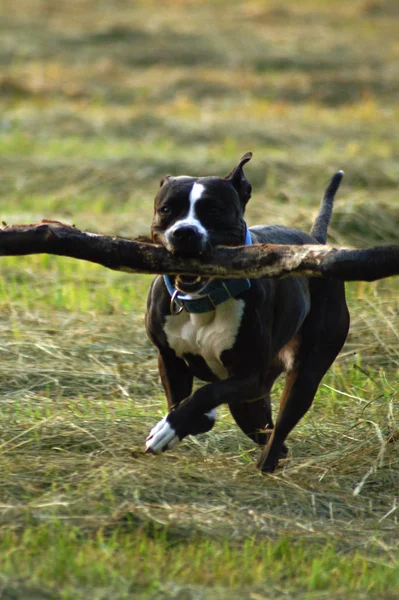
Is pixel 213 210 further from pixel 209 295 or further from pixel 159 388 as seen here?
pixel 159 388

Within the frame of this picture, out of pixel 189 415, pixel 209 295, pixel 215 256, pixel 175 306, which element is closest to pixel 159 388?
pixel 175 306

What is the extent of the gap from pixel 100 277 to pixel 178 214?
3877 millimetres

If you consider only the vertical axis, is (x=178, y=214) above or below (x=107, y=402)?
above

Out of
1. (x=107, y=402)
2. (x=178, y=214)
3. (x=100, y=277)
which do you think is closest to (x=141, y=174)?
(x=100, y=277)

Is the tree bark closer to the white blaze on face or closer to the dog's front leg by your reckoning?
the white blaze on face

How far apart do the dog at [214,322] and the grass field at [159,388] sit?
0.84ft

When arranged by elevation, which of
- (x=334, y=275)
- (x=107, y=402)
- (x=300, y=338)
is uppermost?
(x=334, y=275)

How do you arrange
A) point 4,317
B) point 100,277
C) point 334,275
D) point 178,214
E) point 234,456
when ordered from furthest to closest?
1. point 100,277
2. point 4,317
3. point 234,456
4. point 178,214
5. point 334,275

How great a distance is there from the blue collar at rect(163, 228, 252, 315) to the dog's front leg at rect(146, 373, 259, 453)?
13.2 inches

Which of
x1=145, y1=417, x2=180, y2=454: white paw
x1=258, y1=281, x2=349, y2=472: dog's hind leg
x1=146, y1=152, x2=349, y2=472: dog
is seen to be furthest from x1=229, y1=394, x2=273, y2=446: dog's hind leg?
x1=145, y1=417, x2=180, y2=454: white paw

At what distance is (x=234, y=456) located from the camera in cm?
555

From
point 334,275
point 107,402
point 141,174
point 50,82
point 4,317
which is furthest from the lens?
point 50,82

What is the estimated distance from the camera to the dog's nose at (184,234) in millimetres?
4809

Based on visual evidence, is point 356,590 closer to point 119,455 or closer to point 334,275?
point 334,275
